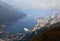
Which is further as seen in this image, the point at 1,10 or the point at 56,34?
the point at 1,10

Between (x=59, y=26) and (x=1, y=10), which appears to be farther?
(x=1, y=10)

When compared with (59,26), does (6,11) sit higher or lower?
higher

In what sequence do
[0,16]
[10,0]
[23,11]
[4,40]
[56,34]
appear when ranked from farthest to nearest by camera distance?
1. [10,0]
2. [0,16]
3. [23,11]
4. [4,40]
5. [56,34]

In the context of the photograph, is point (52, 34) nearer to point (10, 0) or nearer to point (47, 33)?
point (47, 33)

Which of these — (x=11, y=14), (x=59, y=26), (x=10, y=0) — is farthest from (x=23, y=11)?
(x=59, y=26)

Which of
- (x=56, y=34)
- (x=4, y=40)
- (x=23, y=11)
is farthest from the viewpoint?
(x=23, y=11)

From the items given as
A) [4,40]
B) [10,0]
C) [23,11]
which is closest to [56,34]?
[4,40]

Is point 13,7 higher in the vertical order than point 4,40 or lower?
higher

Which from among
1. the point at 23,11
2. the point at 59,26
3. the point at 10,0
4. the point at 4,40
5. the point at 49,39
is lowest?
the point at 49,39

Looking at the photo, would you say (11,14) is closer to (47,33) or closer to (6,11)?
(6,11)

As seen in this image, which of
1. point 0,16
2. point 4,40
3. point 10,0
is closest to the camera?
point 4,40
